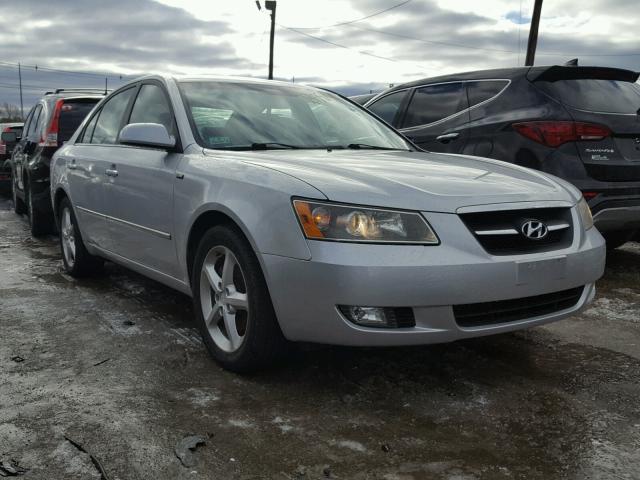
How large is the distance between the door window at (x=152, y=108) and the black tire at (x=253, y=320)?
109 cm

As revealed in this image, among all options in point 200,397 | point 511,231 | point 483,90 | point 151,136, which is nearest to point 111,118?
point 151,136

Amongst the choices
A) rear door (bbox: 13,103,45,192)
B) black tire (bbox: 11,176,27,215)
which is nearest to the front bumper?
rear door (bbox: 13,103,45,192)

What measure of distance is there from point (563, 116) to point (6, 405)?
4.22 meters

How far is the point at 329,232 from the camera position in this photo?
9.36 ft

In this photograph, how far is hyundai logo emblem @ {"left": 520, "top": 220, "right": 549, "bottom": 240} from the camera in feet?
9.95

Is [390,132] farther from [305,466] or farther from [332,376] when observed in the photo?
[305,466]

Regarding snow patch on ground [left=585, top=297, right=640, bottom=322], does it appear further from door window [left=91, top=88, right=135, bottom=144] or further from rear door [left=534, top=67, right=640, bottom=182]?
door window [left=91, top=88, right=135, bottom=144]

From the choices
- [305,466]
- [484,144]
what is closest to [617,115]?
[484,144]

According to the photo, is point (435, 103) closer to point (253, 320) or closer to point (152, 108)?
point (152, 108)

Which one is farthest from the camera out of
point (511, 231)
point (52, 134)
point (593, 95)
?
point (52, 134)

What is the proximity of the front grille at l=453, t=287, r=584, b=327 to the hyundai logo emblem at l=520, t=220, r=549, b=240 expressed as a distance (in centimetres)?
28

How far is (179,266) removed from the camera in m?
3.81

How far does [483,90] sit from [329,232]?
3613mm

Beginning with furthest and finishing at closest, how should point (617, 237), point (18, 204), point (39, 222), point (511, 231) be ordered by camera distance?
1. point (18, 204)
2. point (39, 222)
3. point (617, 237)
4. point (511, 231)
